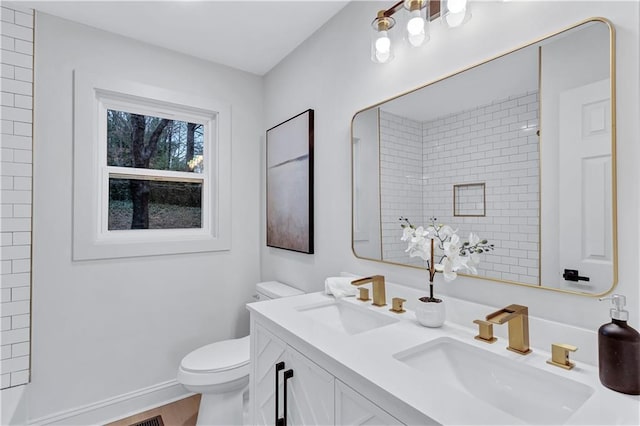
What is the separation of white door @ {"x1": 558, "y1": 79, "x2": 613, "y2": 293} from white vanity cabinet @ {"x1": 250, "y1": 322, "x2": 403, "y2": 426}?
0.67 m

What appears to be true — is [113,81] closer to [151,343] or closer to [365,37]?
[365,37]

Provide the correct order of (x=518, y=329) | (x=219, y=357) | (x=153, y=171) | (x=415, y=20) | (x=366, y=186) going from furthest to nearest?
(x=153, y=171) < (x=219, y=357) < (x=366, y=186) < (x=415, y=20) < (x=518, y=329)

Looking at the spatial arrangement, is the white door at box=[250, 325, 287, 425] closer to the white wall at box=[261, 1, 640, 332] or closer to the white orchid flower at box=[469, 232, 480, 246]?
the white wall at box=[261, 1, 640, 332]

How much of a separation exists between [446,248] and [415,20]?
893 mm

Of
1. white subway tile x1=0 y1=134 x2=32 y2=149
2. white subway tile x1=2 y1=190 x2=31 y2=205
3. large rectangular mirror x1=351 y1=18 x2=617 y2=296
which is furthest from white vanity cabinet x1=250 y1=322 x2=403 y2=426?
white subway tile x1=0 y1=134 x2=32 y2=149

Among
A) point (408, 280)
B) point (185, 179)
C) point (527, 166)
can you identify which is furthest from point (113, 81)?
point (527, 166)

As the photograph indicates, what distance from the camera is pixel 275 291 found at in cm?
210

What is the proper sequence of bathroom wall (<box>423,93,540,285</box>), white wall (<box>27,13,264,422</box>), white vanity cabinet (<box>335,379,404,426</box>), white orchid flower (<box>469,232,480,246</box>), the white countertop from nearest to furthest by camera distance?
the white countertop → white vanity cabinet (<box>335,379,404,426</box>) → bathroom wall (<box>423,93,540,285</box>) → white orchid flower (<box>469,232,480,246</box>) → white wall (<box>27,13,264,422</box>)

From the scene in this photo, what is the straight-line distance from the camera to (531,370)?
33.2 inches

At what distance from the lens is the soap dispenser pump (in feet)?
2.32

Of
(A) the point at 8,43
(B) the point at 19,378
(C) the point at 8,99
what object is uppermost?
(A) the point at 8,43

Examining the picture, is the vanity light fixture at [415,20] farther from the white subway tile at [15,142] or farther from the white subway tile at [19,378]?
the white subway tile at [19,378]

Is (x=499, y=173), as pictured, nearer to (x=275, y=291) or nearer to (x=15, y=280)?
(x=275, y=291)

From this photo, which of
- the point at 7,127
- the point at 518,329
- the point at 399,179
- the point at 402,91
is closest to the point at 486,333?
the point at 518,329
